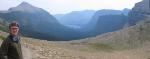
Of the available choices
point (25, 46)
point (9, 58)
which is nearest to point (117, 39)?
point (25, 46)

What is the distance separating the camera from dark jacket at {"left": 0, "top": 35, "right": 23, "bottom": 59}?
11.4 metres

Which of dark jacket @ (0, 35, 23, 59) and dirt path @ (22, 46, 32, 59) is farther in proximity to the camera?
dirt path @ (22, 46, 32, 59)

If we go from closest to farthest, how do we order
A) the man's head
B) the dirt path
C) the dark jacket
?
the man's head, the dark jacket, the dirt path

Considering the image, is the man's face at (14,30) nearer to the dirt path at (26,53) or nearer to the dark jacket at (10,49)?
the dark jacket at (10,49)

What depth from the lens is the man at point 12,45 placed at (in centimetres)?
1126

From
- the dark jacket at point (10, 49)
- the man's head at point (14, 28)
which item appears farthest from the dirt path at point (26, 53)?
the man's head at point (14, 28)

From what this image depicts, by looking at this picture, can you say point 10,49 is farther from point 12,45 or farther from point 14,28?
point 14,28

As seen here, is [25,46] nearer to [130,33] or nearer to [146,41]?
[146,41]

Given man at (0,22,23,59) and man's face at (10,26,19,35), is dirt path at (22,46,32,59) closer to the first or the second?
man at (0,22,23,59)

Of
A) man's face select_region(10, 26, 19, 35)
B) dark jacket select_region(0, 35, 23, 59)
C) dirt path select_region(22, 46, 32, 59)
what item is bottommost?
dirt path select_region(22, 46, 32, 59)

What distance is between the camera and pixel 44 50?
42.9 m

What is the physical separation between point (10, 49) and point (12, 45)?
0.18m

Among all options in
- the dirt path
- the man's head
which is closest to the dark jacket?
the man's head

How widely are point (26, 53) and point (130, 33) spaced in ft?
222
